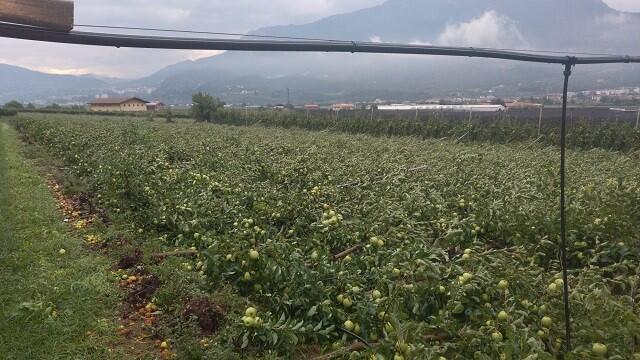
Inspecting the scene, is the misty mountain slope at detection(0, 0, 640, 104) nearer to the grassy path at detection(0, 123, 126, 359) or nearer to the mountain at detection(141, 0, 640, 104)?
the mountain at detection(141, 0, 640, 104)

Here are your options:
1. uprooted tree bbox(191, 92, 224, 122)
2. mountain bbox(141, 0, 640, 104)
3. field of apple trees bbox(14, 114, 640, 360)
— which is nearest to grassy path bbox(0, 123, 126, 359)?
field of apple trees bbox(14, 114, 640, 360)

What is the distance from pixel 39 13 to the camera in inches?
85.5

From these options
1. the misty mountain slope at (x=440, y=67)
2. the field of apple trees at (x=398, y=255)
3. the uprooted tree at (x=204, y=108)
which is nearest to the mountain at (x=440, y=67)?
the misty mountain slope at (x=440, y=67)

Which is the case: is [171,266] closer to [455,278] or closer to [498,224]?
[455,278]

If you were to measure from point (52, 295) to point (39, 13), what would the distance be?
2959mm

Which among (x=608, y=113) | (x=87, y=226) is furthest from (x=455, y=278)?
(x=608, y=113)

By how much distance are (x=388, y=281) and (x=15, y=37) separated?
2.45 meters

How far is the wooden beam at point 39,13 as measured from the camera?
2.15 meters

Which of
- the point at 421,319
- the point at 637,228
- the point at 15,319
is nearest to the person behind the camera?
the point at 421,319

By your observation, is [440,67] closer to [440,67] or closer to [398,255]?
[440,67]

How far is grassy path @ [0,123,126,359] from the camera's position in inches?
139

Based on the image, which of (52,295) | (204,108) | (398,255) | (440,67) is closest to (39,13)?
(398,255)

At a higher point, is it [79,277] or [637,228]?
[637,228]

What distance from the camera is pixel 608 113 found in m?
22.4
